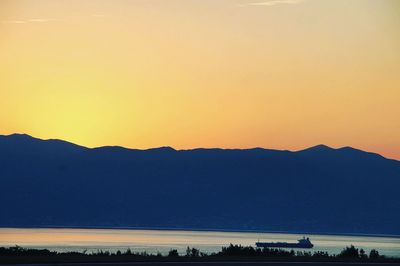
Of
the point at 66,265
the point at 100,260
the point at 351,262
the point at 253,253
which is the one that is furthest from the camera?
the point at 253,253

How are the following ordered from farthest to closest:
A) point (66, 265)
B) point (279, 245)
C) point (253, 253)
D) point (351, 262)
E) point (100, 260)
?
point (279, 245) → point (253, 253) → point (351, 262) → point (100, 260) → point (66, 265)

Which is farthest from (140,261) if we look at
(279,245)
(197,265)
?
(279,245)

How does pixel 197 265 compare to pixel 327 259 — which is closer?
pixel 197 265

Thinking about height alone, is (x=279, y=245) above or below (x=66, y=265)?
above

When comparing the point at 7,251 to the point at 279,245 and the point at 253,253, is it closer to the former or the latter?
the point at 253,253

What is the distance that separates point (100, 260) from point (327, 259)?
12531mm

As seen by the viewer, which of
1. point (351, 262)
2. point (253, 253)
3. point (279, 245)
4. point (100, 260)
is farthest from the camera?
point (279, 245)

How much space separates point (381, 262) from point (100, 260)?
14449mm

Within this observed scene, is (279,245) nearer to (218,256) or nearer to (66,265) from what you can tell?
(218,256)

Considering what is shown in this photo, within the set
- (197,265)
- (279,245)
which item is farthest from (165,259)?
(279,245)

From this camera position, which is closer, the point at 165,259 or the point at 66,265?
the point at 66,265

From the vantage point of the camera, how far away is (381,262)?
47.8 metres

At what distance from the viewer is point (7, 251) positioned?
1847 inches

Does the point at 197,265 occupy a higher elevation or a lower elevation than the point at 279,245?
lower
